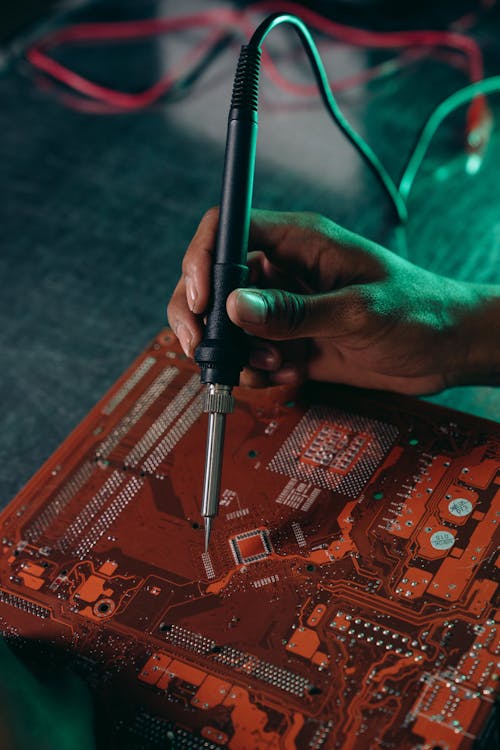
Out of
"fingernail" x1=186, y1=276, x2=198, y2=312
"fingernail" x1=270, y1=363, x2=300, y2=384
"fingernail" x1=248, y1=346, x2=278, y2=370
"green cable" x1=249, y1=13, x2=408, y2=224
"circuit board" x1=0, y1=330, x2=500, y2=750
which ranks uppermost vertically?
"green cable" x1=249, y1=13, x2=408, y2=224

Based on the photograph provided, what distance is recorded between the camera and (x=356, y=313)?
1.17 metres

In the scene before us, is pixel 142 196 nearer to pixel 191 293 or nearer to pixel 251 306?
pixel 191 293

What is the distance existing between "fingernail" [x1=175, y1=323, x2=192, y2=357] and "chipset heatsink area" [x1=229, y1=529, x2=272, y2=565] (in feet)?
1.03

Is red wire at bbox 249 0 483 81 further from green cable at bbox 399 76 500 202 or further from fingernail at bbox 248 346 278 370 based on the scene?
fingernail at bbox 248 346 278 370

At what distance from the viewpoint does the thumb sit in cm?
105

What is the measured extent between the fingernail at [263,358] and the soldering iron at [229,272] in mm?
208

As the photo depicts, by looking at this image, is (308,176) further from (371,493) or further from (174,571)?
(174,571)

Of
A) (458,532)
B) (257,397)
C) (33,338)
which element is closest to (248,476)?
(257,397)

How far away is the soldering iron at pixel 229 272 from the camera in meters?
1.06

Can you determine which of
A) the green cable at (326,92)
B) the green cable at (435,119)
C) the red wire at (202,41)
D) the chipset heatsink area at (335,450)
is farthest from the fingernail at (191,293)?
the red wire at (202,41)

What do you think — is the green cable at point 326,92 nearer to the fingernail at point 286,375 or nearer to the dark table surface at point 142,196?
the dark table surface at point 142,196

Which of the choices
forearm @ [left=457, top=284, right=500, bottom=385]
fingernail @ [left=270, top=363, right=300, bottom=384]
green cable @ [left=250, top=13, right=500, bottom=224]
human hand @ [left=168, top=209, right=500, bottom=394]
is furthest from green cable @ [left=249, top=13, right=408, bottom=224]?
fingernail @ [left=270, top=363, right=300, bottom=384]

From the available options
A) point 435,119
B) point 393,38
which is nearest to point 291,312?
point 435,119

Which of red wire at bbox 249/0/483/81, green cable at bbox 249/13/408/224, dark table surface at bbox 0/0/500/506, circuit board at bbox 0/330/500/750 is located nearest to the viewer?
circuit board at bbox 0/330/500/750
